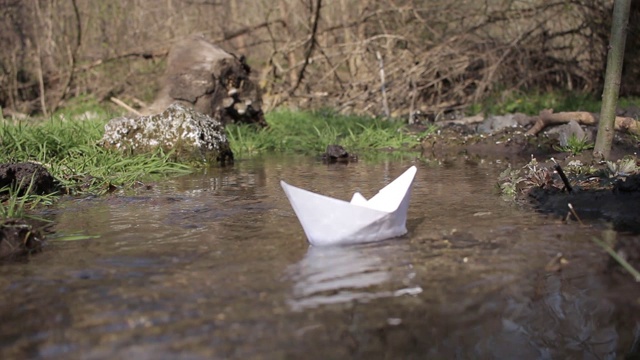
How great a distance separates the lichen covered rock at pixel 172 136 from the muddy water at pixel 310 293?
298 centimetres

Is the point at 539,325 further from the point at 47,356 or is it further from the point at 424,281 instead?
the point at 47,356

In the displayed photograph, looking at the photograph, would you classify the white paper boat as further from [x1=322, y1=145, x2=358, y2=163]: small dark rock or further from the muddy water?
[x1=322, y1=145, x2=358, y2=163]: small dark rock

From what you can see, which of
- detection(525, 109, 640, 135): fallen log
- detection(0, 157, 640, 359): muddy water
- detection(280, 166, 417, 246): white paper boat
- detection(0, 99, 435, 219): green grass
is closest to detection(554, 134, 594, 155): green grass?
detection(525, 109, 640, 135): fallen log

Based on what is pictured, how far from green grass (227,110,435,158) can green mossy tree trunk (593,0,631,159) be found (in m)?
3.34

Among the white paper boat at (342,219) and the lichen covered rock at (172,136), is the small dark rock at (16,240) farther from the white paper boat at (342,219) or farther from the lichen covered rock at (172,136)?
the lichen covered rock at (172,136)

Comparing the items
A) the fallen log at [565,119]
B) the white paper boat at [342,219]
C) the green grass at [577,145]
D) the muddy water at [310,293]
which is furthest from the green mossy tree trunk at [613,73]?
the white paper boat at [342,219]

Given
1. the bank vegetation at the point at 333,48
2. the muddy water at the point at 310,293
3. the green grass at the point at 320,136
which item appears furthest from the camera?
the bank vegetation at the point at 333,48

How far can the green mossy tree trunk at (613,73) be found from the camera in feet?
14.8

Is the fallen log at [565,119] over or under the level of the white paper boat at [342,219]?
over

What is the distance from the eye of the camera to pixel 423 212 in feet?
12.5

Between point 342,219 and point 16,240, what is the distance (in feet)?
4.57

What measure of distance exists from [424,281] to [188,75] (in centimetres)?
699

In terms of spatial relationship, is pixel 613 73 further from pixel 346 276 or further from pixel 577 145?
pixel 346 276

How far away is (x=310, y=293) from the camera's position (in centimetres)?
246
